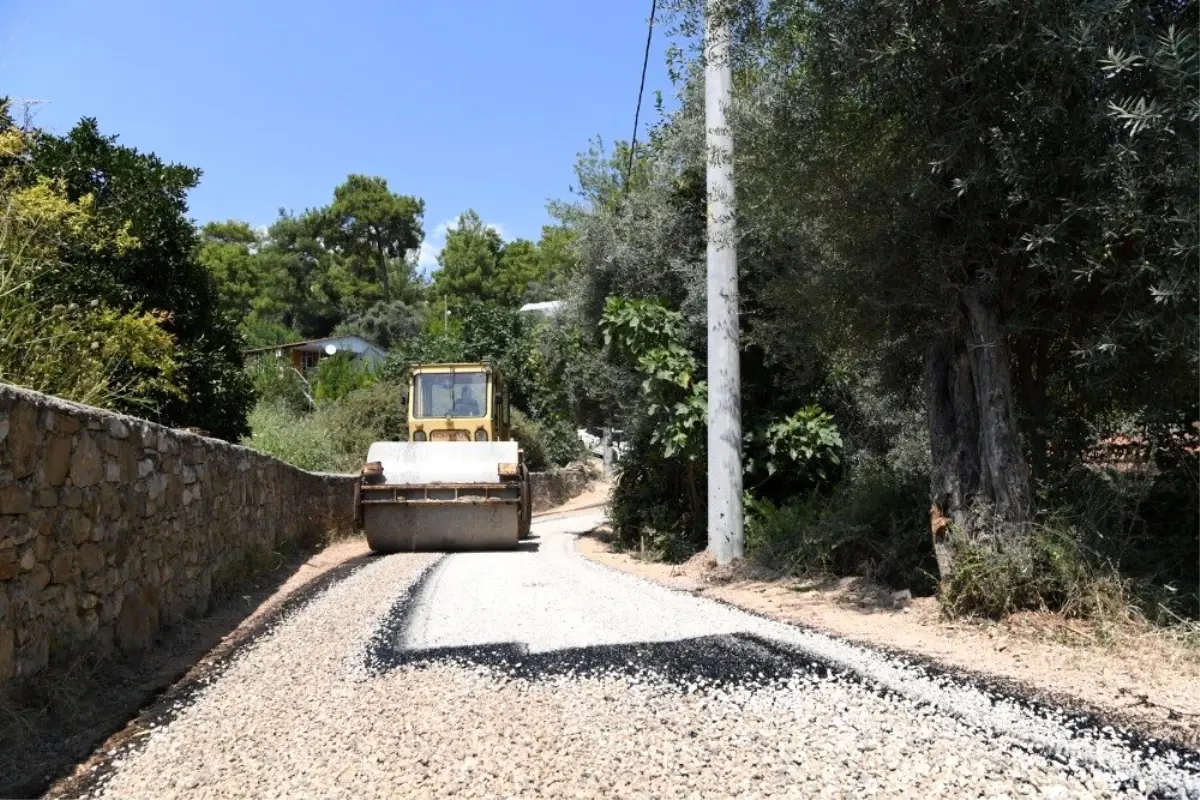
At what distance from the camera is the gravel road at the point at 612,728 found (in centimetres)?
326

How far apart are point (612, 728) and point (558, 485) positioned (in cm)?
2766

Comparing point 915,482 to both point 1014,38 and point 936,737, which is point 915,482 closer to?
point 1014,38

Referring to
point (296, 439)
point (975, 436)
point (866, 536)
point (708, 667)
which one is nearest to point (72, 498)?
point (708, 667)

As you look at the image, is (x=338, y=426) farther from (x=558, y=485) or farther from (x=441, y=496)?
(x=441, y=496)

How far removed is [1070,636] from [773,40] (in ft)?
16.4

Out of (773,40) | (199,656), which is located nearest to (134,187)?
(199,656)

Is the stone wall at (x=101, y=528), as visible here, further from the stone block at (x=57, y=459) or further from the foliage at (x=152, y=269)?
the foliage at (x=152, y=269)

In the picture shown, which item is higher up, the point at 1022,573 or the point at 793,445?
the point at 793,445

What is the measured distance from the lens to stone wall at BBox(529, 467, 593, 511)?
93.0ft

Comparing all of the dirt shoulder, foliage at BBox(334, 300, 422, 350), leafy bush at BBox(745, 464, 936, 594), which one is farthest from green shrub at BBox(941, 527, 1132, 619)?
foliage at BBox(334, 300, 422, 350)

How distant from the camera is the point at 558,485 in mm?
31375

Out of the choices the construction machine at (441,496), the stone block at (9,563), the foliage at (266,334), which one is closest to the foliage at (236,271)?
Result: the foliage at (266,334)

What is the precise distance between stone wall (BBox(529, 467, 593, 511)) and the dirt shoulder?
18.0 metres

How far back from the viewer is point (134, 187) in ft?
35.0
